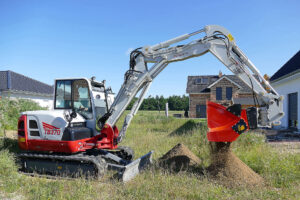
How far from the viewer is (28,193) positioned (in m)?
4.57

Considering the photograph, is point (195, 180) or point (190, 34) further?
point (190, 34)

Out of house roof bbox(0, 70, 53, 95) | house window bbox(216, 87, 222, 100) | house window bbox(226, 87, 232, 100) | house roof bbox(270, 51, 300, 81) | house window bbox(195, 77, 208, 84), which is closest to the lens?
house roof bbox(270, 51, 300, 81)

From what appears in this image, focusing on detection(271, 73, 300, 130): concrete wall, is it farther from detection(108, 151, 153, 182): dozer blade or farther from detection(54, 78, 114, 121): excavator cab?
detection(54, 78, 114, 121): excavator cab

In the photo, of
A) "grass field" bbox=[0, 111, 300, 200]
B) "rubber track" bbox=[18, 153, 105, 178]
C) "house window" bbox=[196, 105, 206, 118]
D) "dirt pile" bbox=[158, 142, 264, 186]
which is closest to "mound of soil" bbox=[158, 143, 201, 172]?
"dirt pile" bbox=[158, 142, 264, 186]

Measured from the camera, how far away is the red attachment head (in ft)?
16.0

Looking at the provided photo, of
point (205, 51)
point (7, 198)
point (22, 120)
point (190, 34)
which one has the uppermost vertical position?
point (190, 34)

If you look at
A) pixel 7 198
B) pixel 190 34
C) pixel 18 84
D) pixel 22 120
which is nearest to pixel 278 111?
pixel 190 34

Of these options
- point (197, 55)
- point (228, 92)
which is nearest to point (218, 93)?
point (228, 92)

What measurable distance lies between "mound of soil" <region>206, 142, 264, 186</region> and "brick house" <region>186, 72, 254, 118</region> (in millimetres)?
24869

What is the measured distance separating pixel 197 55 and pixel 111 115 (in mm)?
2529

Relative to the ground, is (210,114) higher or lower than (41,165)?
higher

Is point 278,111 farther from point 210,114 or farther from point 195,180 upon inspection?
point 195,180

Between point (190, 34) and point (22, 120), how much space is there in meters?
4.72

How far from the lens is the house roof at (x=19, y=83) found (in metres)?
20.1
